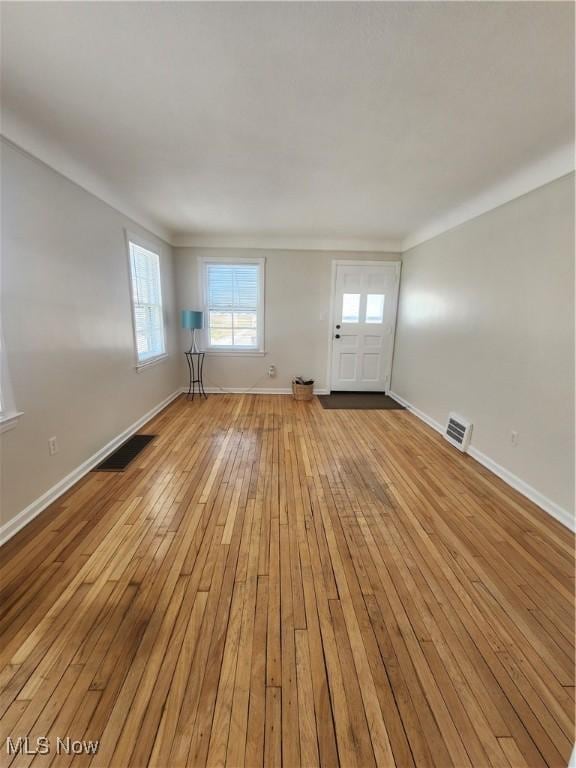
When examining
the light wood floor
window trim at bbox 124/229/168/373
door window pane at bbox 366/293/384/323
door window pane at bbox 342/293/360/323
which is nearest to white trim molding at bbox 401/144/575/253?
door window pane at bbox 366/293/384/323

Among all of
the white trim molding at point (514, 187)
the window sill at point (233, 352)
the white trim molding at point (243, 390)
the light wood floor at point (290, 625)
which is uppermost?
the white trim molding at point (514, 187)

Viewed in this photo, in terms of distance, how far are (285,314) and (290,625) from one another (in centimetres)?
424

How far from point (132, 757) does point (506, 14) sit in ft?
9.57

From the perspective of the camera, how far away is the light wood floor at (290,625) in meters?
1.00

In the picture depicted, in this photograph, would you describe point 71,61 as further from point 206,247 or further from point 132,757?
point 206,247

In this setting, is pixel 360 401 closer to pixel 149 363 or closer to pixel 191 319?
pixel 191 319

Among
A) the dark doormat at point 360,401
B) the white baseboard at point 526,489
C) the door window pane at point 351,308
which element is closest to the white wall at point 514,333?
the white baseboard at point 526,489

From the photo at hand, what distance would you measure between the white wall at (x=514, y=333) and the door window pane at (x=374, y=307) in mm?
1189

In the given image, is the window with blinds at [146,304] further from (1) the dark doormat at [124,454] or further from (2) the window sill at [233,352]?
(1) the dark doormat at [124,454]

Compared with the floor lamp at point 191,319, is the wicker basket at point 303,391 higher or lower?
lower

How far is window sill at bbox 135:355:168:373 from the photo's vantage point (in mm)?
3585

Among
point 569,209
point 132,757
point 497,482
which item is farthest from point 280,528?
point 569,209

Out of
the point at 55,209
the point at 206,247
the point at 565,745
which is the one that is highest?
the point at 206,247

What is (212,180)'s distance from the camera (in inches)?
106
